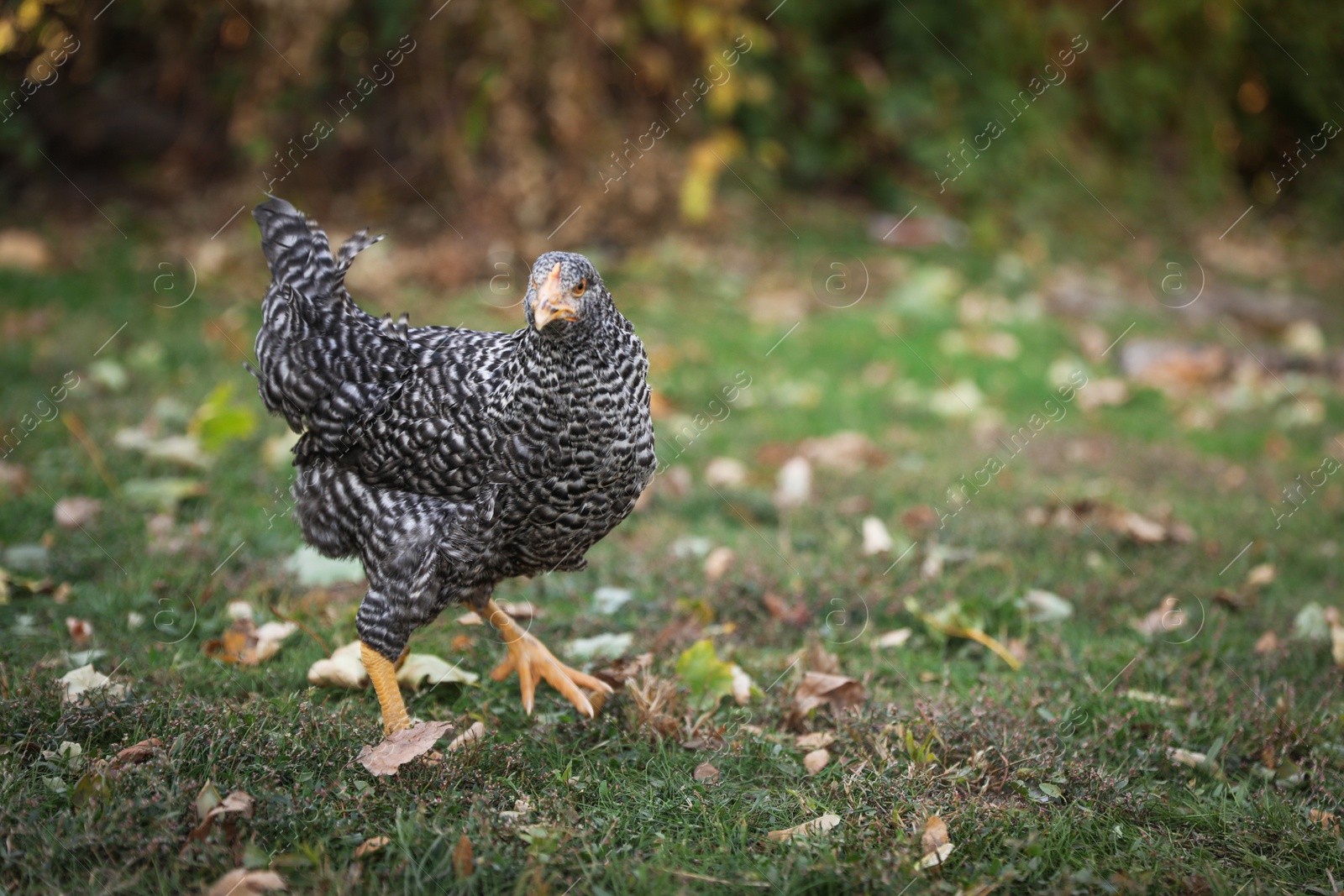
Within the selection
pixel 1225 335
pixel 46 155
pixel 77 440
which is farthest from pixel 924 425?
pixel 46 155

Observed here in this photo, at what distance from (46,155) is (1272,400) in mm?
9495

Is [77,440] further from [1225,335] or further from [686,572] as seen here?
[1225,335]

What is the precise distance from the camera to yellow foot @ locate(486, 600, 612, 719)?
3.11 m

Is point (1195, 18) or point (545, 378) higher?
point (1195, 18)

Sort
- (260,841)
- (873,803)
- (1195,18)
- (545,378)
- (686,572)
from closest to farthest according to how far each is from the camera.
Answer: (260,841)
(873,803)
(545,378)
(686,572)
(1195,18)

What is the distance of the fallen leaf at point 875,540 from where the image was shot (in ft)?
14.3

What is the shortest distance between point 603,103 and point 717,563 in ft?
17.1

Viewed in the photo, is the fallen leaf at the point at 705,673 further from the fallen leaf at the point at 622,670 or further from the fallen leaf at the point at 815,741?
the fallen leaf at the point at 815,741

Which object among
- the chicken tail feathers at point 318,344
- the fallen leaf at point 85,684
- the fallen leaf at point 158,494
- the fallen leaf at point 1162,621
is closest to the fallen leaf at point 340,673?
the fallen leaf at point 85,684

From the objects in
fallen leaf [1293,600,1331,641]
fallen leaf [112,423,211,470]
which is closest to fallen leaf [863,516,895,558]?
Answer: fallen leaf [1293,600,1331,641]

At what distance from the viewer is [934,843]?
7.98ft

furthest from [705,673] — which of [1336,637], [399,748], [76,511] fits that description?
[76,511]

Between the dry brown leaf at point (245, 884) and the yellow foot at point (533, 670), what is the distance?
1.02m

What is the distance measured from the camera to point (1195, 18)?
11.7 meters
